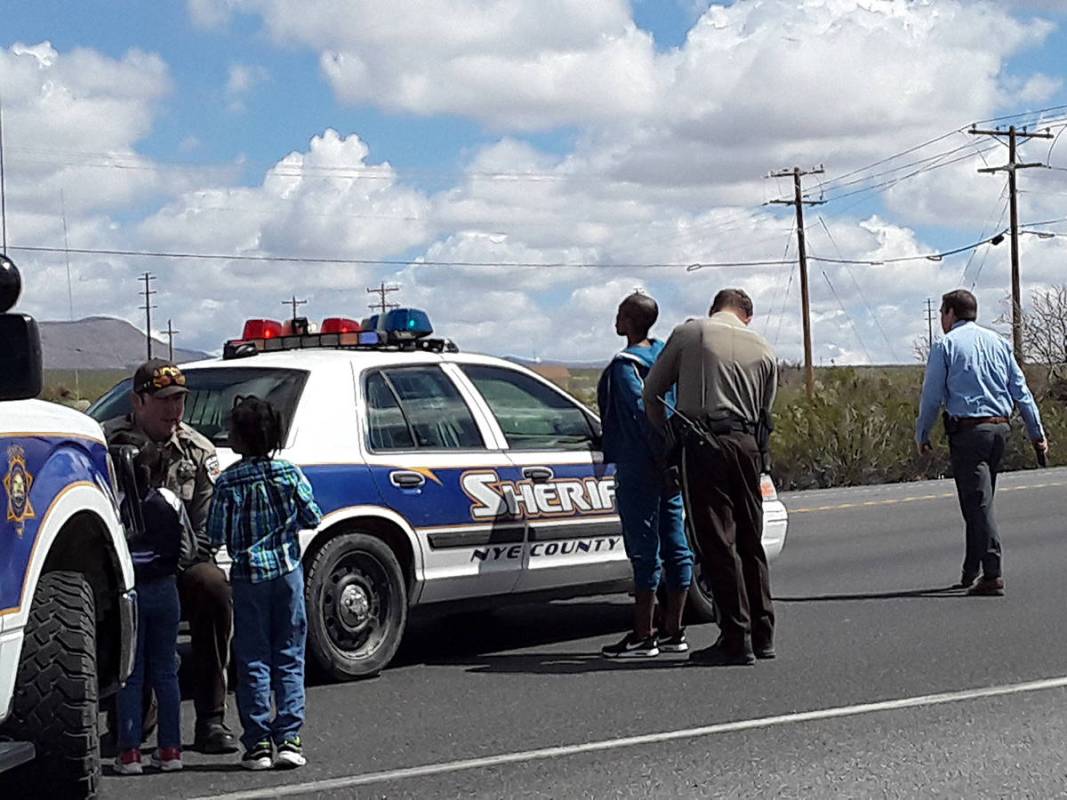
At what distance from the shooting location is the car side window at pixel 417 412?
8.66 meters

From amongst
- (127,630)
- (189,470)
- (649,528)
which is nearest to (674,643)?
(649,528)

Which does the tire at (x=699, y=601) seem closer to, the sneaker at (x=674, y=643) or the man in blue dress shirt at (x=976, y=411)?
the sneaker at (x=674, y=643)

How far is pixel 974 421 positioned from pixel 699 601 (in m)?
2.30

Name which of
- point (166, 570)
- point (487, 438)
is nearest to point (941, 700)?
point (487, 438)

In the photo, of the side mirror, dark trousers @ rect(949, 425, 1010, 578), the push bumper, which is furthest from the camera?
dark trousers @ rect(949, 425, 1010, 578)

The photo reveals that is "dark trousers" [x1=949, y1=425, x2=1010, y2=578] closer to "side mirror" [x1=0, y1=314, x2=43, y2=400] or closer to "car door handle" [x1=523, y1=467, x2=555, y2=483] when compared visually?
"car door handle" [x1=523, y1=467, x2=555, y2=483]

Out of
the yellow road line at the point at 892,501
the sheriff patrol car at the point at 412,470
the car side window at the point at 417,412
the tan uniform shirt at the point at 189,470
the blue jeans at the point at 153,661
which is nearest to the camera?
the blue jeans at the point at 153,661

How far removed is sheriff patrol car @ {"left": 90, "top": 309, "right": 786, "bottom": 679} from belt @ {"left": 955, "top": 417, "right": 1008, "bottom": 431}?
7.32ft

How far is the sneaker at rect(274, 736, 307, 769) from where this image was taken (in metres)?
6.66

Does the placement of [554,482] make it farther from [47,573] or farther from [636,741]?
[47,573]

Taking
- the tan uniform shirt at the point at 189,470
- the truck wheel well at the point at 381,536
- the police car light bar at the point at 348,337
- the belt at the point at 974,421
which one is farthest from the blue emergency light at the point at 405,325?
the belt at the point at 974,421

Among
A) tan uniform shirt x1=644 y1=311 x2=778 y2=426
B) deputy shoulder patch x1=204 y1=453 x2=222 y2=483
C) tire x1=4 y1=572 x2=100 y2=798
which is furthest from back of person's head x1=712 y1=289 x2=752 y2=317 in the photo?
tire x1=4 y1=572 x2=100 y2=798

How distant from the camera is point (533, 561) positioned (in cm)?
910

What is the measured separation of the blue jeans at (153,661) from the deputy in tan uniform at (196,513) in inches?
11.6
